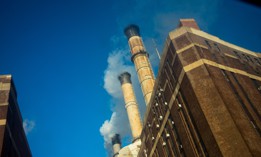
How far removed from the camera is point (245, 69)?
2270cm

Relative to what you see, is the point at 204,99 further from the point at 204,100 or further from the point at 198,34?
the point at 198,34

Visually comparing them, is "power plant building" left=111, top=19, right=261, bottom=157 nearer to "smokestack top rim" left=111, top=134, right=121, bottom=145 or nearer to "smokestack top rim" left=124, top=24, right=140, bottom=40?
"smokestack top rim" left=124, top=24, right=140, bottom=40

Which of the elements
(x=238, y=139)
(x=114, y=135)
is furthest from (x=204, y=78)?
(x=114, y=135)

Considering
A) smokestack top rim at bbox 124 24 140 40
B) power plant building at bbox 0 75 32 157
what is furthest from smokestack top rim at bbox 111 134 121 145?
power plant building at bbox 0 75 32 157

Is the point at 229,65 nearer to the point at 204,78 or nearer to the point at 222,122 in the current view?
the point at 204,78

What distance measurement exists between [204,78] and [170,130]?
6.20 metres

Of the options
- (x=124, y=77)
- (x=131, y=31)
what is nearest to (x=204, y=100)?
(x=131, y=31)

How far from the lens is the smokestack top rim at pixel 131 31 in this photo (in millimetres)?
47094

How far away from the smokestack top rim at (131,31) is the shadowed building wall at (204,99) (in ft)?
73.4

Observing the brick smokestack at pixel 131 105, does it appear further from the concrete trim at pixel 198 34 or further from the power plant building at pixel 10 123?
the concrete trim at pixel 198 34

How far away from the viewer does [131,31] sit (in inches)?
1864

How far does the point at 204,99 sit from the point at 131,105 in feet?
90.6

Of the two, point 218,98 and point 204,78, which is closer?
point 218,98

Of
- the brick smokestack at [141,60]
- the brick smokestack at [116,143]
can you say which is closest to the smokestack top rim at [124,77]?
the brick smokestack at [141,60]
